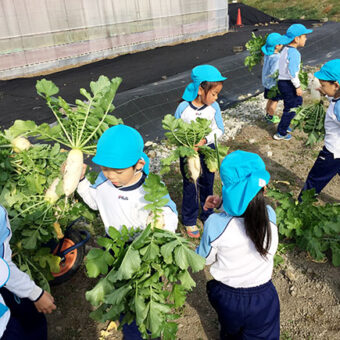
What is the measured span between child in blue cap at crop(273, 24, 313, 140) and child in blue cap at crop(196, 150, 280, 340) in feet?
13.2

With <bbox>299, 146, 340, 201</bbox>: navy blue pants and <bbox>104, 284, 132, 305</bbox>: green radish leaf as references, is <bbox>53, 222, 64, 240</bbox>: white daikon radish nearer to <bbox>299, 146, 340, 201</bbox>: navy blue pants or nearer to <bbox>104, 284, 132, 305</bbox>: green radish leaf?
<bbox>104, 284, 132, 305</bbox>: green radish leaf

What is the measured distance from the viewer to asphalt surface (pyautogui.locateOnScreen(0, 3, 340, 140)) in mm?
→ 6969

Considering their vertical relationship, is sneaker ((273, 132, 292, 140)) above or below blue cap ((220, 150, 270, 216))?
below

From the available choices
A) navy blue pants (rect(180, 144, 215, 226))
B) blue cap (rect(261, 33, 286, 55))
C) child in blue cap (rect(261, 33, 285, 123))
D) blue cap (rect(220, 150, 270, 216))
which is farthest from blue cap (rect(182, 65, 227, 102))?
child in blue cap (rect(261, 33, 285, 123))

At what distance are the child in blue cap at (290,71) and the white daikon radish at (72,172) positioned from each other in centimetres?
407

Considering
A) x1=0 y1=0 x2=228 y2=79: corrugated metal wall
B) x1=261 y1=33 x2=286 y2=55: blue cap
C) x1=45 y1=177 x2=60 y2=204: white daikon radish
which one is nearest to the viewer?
x1=45 y1=177 x2=60 y2=204: white daikon radish

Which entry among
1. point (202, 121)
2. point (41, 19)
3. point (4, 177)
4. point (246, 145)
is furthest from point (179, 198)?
point (41, 19)

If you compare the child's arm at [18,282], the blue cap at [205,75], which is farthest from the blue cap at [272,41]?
the child's arm at [18,282]

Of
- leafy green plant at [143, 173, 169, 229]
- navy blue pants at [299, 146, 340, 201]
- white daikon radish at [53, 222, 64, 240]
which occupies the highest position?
leafy green plant at [143, 173, 169, 229]

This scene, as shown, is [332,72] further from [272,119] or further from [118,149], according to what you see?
[272,119]

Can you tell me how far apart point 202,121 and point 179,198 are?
175cm

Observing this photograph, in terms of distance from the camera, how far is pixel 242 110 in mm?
7551

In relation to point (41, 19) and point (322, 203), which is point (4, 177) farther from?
point (41, 19)

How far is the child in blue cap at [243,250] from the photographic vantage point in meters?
1.83
